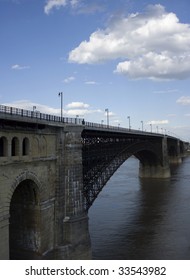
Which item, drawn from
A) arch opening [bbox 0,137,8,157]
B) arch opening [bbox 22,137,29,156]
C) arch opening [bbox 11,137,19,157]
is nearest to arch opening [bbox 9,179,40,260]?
arch opening [bbox 22,137,29,156]

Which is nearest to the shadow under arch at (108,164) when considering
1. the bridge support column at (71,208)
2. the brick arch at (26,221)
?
the bridge support column at (71,208)

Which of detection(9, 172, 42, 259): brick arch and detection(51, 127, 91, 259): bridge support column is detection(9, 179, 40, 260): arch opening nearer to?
detection(9, 172, 42, 259): brick arch

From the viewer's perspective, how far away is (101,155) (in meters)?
45.9

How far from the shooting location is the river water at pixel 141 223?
33.7m

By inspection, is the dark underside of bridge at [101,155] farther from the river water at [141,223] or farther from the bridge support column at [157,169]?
the bridge support column at [157,169]

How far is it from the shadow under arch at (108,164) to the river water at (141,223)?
3.73 metres

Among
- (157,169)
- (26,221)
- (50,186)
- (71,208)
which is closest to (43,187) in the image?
(50,186)

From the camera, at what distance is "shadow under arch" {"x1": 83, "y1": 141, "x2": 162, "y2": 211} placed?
128 feet

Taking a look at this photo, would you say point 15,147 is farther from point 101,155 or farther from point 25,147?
point 101,155

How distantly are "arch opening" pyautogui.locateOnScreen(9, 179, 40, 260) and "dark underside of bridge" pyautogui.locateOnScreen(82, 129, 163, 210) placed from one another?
336 inches

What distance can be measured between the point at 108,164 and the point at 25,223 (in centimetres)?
2103

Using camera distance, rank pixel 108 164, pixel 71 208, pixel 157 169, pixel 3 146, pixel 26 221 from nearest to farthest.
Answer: pixel 3 146, pixel 26 221, pixel 71 208, pixel 108 164, pixel 157 169

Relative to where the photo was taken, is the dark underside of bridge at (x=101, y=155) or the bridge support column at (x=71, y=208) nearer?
the bridge support column at (x=71, y=208)
